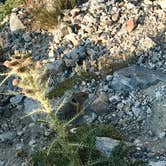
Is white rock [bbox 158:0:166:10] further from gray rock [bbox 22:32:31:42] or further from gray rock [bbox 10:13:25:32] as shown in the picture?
gray rock [bbox 10:13:25:32]

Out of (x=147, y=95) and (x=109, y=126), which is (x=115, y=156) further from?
(x=147, y=95)

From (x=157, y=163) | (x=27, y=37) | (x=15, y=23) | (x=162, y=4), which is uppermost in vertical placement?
(x=162, y=4)

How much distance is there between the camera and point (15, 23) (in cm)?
1031

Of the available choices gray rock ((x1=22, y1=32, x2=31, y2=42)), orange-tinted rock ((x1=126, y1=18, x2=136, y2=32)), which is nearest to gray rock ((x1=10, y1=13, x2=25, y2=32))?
gray rock ((x1=22, y1=32, x2=31, y2=42))

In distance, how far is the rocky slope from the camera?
7328mm

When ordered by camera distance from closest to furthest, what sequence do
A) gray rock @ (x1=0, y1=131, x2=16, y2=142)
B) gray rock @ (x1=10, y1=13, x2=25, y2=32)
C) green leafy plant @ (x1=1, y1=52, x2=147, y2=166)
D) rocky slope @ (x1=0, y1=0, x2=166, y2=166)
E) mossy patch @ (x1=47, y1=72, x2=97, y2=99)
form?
green leafy plant @ (x1=1, y1=52, x2=147, y2=166) < rocky slope @ (x1=0, y1=0, x2=166, y2=166) < gray rock @ (x1=0, y1=131, x2=16, y2=142) < mossy patch @ (x1=47, y1=72, x2=97, y2=99) < gray rock @ (x1=10, y1=13, x2=25, y2=32)

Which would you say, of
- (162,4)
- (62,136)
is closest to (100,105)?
(62,136)

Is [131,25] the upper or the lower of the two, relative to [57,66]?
upper

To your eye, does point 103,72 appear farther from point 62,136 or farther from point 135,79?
point 62,136

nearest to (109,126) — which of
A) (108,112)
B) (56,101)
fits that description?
(108,112)

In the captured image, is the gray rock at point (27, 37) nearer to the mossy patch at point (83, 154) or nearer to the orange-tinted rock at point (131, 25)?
the orange-tinted rock at point (131, 25)

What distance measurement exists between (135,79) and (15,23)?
341 centimetres

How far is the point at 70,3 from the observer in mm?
9977

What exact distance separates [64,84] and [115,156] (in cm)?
223
